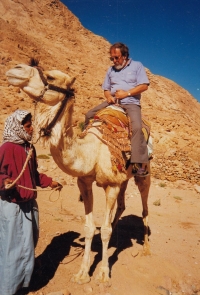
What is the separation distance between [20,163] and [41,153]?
8586 mm

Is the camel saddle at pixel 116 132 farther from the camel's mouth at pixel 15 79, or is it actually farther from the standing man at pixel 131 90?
the camel's mouth at pixel 15 79

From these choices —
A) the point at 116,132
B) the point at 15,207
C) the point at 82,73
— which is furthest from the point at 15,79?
the point at 82,73

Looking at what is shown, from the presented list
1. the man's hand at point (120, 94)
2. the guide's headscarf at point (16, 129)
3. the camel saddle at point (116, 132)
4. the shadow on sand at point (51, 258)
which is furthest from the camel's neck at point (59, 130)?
the shadow on sand at point (51, 258)

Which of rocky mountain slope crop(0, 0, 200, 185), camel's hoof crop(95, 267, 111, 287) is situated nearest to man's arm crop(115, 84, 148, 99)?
camel's hoof crop(95, 267, 111, 287)

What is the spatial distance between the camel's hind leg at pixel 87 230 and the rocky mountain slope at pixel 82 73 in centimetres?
789

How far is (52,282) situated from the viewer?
362cm

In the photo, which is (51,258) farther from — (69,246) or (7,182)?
(7,182)

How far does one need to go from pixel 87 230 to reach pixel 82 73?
70.2 feet

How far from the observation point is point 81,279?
3.69 m

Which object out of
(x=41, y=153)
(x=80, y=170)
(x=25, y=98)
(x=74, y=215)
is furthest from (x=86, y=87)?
(x=80, y=170)

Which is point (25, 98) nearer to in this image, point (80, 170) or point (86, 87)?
point (86, 87)

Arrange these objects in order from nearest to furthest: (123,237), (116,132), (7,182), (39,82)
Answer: (39,82) < (7,182) < (116,132) < (123,237)

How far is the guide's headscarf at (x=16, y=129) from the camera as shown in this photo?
2896mm

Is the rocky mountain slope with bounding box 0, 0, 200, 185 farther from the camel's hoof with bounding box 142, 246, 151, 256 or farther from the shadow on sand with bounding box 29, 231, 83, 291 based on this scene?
the shadow on sand with bounding box 29, 231, 83, 291
